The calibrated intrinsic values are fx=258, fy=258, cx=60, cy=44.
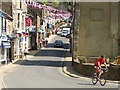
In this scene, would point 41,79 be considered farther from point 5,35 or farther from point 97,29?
point 97,29

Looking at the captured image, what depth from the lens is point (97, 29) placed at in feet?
90.7

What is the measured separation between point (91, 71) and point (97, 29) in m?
10.0

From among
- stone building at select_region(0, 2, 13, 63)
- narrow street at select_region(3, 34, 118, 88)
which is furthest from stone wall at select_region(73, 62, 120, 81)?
stone building at select_region(0, 2, 13, 63)

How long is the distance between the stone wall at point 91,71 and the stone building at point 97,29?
6.26 m

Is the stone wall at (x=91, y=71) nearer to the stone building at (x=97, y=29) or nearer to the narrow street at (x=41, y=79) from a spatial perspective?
the narrow street at (x=41, y=79)

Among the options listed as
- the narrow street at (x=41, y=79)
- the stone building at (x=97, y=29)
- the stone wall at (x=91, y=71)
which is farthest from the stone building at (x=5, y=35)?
the stone wall at (x=91, y=71)

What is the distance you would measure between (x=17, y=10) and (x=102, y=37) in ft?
36.9

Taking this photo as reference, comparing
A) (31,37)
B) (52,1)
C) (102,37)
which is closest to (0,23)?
(102,37)

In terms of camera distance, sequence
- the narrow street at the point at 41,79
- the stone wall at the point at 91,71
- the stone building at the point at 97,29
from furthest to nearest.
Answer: the stone building at the point at 97,29, the stone wall at the point at 91,71, the narrow street at the point at 41,79

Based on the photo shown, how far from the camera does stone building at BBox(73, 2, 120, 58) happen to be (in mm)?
27328

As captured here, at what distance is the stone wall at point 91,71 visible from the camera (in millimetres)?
17097

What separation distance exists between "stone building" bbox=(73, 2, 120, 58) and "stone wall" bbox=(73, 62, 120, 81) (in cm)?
626

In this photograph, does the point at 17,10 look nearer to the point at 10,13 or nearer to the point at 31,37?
the point at 10,13

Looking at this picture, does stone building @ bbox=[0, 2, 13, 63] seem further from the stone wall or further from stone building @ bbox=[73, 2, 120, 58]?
the stone wall
